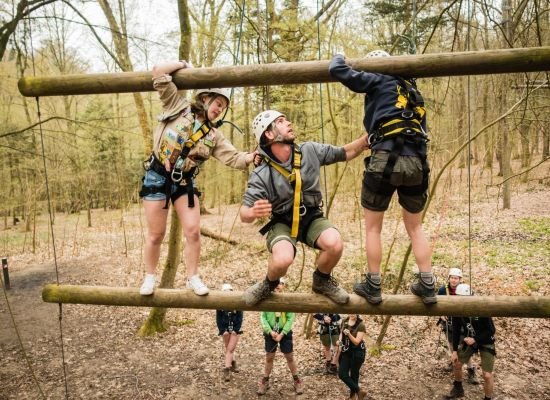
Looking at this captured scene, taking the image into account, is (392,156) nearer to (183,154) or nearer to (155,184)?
(183,154)

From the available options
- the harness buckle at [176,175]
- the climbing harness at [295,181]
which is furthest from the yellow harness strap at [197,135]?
the climbing harness at [295,181]

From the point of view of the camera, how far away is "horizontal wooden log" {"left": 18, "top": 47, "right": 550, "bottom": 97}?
9.27ft

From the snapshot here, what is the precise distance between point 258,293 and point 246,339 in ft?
17.5

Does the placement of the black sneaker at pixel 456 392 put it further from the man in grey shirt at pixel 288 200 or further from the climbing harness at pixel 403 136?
the climbing harness at pixel 403 136

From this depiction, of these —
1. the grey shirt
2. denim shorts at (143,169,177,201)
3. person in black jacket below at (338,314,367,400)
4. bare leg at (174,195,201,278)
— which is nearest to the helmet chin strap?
the grey shirt

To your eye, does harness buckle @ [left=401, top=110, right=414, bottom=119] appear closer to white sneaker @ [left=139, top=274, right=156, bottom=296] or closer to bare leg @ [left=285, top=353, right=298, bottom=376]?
white sneaker @ [left=139, top=274, right=156, bottom=296]

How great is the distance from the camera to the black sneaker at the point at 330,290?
9.64 feet

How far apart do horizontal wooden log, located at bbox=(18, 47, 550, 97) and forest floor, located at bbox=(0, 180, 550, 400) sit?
281cm

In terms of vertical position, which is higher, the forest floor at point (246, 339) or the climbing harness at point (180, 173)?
the climbing harness at point (180, 173)

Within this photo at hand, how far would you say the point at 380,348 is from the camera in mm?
7133

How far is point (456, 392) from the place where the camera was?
19.1ft

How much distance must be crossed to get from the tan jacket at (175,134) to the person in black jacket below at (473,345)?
13.0 feet

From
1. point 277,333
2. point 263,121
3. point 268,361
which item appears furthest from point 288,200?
point 268,361

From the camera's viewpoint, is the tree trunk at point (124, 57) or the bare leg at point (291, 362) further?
the tree trunk at point (124, 57)
